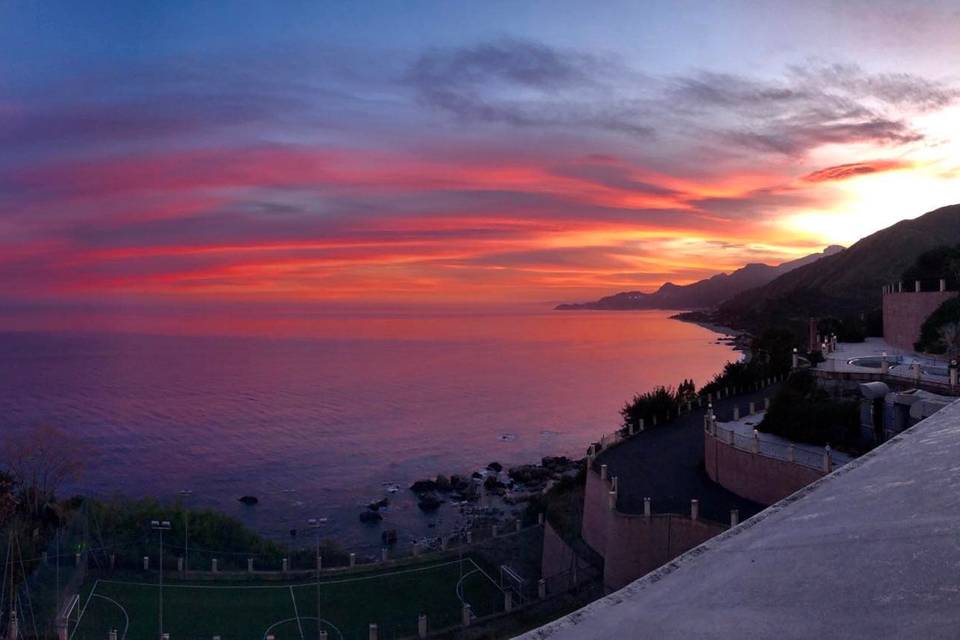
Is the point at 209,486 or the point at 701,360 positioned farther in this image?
the point at 701,360

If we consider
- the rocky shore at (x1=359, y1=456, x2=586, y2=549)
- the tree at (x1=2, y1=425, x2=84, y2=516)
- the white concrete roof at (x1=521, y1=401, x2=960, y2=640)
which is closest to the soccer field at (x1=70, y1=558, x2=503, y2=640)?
the rocky shore at (x1=359, y1=456, x2=586, y2=549)

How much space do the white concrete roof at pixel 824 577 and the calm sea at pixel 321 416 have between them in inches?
1048

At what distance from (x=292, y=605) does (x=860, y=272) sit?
133561 millimetres

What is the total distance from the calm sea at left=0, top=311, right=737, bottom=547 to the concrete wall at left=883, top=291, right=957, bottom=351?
67.0ft

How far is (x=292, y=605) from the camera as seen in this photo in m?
18.4

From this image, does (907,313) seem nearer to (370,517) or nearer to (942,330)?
(942,330)

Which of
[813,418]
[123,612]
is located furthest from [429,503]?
[813,418]

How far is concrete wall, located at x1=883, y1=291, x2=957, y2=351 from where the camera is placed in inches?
1029

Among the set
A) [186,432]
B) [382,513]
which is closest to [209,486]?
[382,513]

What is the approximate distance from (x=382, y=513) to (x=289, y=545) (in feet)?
18.6

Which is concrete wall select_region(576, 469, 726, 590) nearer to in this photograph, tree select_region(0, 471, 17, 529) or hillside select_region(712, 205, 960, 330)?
tree select_region(0, 471, 17, 529)

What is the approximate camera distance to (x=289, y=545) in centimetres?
2792

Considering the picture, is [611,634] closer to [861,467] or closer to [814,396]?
[861,467]

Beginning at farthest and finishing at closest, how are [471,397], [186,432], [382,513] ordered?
[471,397]
[186,432]
[382,513]
